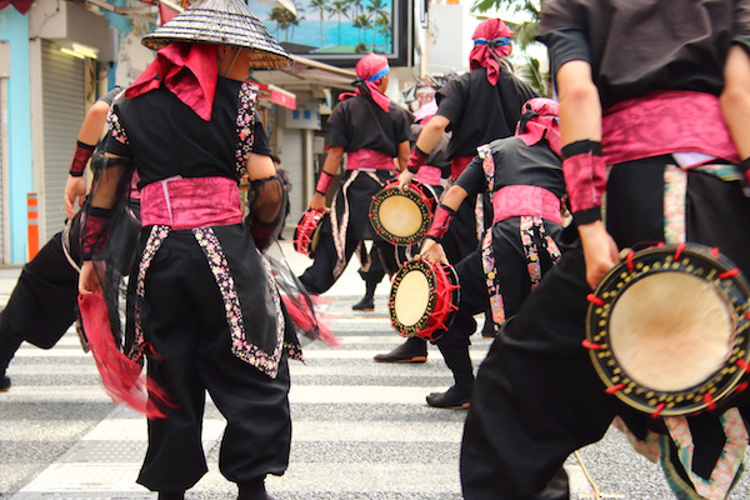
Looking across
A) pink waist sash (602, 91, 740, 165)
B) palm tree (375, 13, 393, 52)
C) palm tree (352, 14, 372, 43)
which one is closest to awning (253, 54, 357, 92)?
palm tree (352, 14, 372, 43)

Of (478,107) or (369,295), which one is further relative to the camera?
(369,295)

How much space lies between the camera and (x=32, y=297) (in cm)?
493

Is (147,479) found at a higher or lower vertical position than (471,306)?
lower

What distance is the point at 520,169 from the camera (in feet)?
14.7

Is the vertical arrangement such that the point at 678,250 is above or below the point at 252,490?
above

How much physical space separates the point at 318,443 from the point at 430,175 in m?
2.89

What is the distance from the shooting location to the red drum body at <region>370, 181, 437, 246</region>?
6.23 metres

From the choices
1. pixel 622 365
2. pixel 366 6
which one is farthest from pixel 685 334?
pixel 366 6

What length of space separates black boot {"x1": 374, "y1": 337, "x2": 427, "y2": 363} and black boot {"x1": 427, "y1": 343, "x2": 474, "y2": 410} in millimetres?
1190

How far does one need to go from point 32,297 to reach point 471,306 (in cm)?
235

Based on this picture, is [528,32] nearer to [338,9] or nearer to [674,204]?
[338,9]

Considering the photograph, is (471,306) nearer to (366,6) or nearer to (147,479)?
(147,479)

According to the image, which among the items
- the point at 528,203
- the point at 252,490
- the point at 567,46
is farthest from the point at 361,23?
the point at 567,46

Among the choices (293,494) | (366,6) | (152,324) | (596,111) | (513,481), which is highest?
(366,6)
